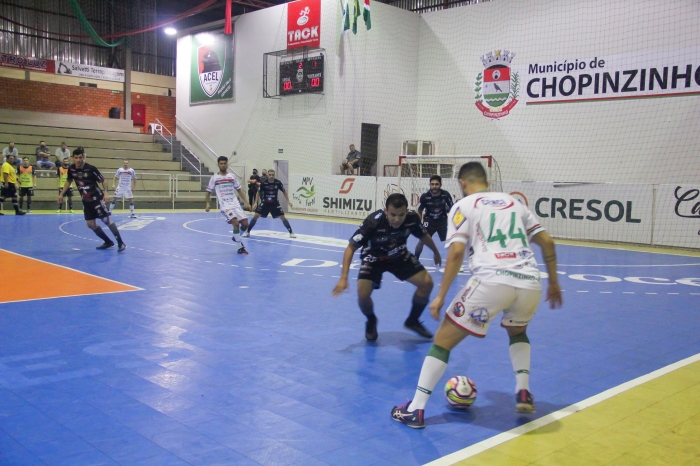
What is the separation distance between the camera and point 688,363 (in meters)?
6.14

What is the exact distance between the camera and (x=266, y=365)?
5797 millimetres

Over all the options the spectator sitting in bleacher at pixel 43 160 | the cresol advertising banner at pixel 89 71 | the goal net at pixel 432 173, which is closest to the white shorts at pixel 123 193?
the spectator sitting in bleacher at pixel 43 160

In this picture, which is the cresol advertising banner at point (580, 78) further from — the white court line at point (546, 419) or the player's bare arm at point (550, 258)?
the player's bare arm at point (550, 258)

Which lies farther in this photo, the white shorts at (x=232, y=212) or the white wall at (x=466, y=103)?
the white wall at (x=466, y=103)

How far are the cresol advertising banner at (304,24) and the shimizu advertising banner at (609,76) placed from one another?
8.65m

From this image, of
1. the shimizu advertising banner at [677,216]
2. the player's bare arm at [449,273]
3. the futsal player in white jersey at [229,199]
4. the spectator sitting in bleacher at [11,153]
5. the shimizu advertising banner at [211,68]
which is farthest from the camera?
the shimizu advertising banner at [211,68]

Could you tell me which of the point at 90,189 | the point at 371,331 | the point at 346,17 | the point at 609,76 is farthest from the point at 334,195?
the point at 371,331

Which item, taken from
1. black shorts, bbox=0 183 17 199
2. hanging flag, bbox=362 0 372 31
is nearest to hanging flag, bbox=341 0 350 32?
hanging flag, bbox=362 0 372 31

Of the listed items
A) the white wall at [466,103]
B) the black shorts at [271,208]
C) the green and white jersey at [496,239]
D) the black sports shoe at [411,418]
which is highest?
the white wall at [466,103]

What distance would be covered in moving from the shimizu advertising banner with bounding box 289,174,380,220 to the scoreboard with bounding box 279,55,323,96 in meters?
4.00

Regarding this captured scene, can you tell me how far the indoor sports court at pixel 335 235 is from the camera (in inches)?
174

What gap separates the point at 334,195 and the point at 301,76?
6.15m

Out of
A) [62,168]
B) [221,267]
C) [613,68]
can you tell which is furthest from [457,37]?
[221,267]

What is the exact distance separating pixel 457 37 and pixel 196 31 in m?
15.0
